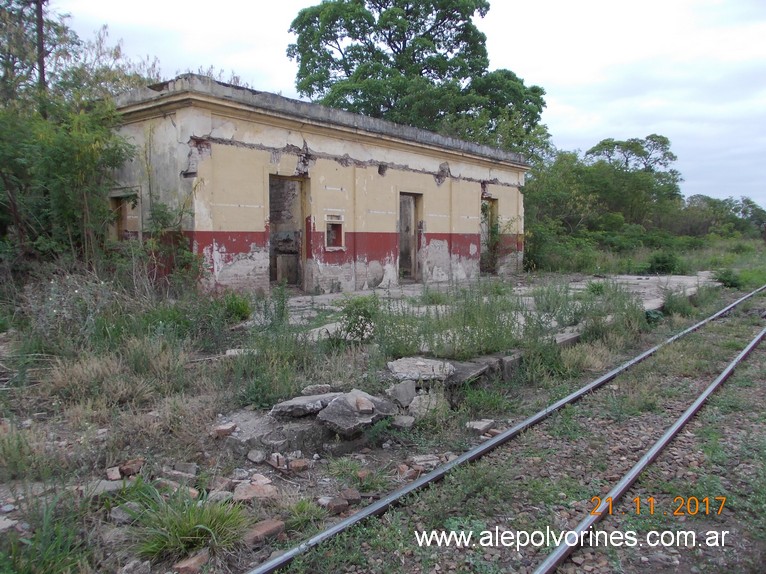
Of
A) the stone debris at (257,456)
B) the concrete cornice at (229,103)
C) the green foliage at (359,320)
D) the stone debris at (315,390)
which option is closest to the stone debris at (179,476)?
the stone debris at (257,456)

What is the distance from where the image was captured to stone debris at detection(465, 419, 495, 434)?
207 inches

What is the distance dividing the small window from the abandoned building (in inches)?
1.1

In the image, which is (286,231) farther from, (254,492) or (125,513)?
(125,513)

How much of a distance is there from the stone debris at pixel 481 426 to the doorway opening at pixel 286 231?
9110 mm

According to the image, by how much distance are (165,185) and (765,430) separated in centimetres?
1035

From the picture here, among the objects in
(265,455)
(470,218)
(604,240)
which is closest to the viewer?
(265,455)

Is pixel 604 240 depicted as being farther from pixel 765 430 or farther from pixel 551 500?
pixel 551 500

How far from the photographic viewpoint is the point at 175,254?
10820 millimetres

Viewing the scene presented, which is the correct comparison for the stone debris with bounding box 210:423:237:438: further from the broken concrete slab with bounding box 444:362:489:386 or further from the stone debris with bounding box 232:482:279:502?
the broken concrete slab with bounding box 444:362:489:386

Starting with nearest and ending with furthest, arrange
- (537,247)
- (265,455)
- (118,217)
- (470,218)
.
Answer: (265,455) → (118,217) → (470,218) → (537,247)

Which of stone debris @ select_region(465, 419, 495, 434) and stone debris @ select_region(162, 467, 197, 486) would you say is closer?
stone debris @ select_region(162, 467, 197, 486)

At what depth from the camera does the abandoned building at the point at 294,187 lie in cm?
1112

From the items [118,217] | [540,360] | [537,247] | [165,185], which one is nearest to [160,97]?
[165,185]

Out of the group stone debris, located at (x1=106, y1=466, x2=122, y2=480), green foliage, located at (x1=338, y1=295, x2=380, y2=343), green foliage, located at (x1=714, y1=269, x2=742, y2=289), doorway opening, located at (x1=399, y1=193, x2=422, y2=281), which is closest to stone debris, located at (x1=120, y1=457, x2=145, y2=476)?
stone debris, located at (x1=106, y1=466, x2=122, y2=480)
